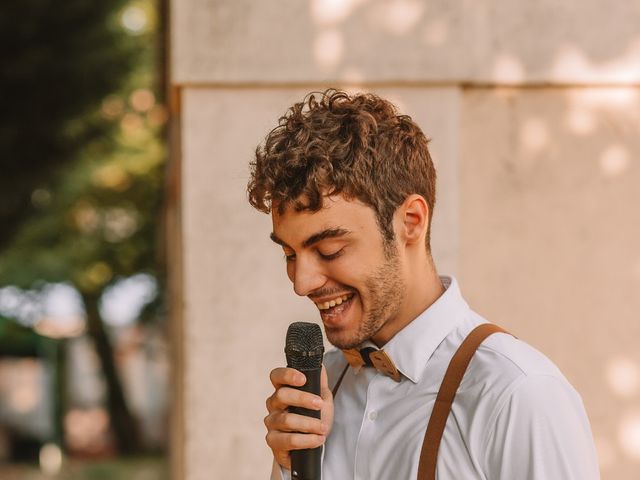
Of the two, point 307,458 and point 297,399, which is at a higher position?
point 297,399

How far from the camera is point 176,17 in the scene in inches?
129

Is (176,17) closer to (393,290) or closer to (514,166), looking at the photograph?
(514,166)

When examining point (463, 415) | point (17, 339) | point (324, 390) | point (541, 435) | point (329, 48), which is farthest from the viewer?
point (17, 339)

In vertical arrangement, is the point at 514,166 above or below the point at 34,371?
above

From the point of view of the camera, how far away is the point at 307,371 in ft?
5.88

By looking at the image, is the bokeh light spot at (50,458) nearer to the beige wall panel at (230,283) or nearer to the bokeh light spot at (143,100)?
the bokeh light spot at (143,100)

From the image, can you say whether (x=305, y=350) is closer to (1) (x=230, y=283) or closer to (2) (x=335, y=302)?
(2) (x=335, y=302)

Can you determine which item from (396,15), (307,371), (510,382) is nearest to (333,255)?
(307,371)

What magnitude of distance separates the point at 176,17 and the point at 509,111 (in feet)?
4.62

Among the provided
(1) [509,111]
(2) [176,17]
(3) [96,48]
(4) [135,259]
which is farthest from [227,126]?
(4) [135,259]

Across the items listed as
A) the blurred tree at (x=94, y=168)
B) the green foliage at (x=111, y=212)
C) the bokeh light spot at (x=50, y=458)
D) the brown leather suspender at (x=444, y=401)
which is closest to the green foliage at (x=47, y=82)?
the blurred tree at (x=94, y=168)

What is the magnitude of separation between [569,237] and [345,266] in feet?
6.28

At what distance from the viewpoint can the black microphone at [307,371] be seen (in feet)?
5.79

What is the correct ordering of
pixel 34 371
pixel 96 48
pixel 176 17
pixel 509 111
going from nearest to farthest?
pixel 176 17
pixel 509 111
pixel 96 48
pixel 34 371
